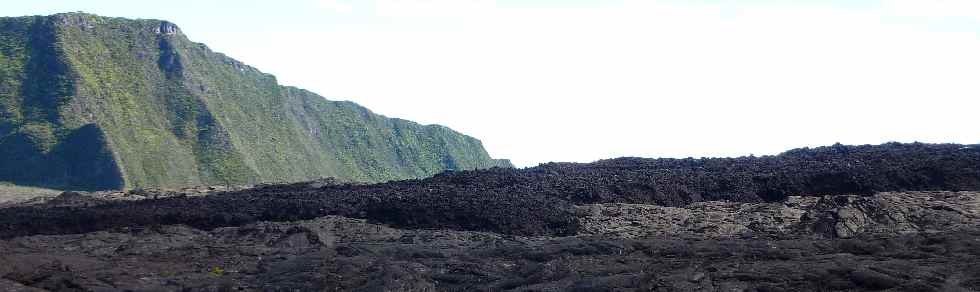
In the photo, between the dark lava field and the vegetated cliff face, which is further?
the vegetated cliff face

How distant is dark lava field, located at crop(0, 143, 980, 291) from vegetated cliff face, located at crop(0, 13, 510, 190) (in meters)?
30.0

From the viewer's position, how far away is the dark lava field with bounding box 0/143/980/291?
59.5 feet

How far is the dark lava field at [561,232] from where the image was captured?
1814 centimetres

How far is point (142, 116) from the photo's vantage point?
7319 cm

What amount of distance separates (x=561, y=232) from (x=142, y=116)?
5395 cm

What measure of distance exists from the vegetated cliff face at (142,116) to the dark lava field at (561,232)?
2998cm

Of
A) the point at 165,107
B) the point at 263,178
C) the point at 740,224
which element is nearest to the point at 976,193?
the point at 740,224

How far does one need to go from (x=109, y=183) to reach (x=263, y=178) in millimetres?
15004

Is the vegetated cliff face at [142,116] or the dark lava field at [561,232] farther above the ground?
the vegetated cliff face at [142,116]

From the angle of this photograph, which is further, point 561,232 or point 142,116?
point 142,116

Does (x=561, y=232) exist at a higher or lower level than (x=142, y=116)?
lower

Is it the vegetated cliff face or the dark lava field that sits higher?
the vegetated cliff face

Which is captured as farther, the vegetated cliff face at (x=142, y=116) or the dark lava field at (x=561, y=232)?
the vegetated cliff face at (x=142, y=116)

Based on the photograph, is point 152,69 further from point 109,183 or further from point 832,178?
point 832,178
